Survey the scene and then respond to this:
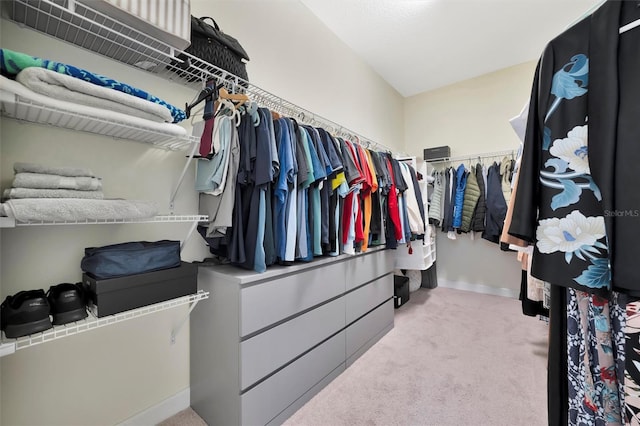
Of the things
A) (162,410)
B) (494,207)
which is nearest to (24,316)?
(162,410)

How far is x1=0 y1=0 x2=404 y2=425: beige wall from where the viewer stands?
988mm

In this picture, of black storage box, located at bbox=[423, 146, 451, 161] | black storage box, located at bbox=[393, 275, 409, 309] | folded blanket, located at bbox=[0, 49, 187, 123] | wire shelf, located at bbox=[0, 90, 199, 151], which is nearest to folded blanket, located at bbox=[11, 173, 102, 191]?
wire shelf, located at bbox=[0, 90, 199, 151]

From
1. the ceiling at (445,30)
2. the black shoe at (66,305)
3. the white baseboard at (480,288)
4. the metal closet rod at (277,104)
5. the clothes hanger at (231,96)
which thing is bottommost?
the white baseboard at (480,288)

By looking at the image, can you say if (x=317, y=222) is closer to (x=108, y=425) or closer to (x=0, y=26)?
(x=108, y=425)

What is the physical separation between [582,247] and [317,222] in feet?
3.72

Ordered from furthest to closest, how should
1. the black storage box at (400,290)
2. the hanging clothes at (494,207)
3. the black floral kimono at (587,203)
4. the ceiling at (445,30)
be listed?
the hanging clothes at (494,207) < the black storage box at (400,290) < the ceiling at (445,30) < the black floral kimono at (587,203)

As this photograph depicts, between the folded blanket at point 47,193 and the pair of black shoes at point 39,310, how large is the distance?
0.34 metres

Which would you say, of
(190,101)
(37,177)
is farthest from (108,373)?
(190,101)

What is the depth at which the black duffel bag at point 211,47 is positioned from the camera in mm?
1321

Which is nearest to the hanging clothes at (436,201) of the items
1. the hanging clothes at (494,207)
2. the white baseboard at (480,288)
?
the hanging clothes at (494,207)

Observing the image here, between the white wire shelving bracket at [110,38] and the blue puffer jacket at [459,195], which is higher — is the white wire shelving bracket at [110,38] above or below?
above

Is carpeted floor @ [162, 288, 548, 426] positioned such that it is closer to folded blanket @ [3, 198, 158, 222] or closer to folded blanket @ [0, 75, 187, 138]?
folded blanket @ [3, 198, 158, 222]

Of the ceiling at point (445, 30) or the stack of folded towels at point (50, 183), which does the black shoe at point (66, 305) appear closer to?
the stack of folded towels at point (50, 183)

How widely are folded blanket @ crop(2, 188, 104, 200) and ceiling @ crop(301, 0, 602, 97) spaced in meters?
2.30
